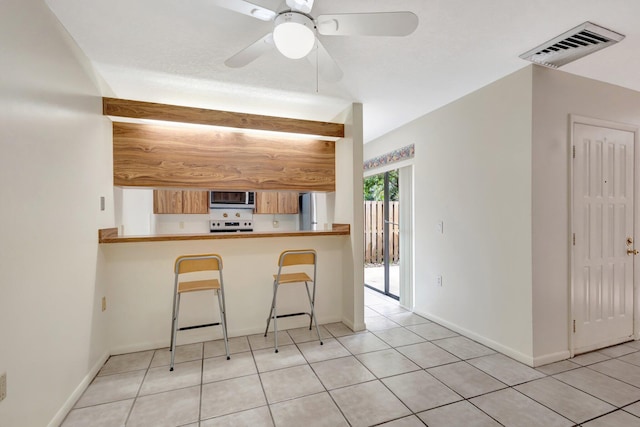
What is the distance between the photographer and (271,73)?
2.54 metres

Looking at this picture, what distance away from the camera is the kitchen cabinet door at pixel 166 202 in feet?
16.0

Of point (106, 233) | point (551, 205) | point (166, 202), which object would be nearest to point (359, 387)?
point (551, 205)

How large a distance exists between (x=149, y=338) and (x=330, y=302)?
187cm

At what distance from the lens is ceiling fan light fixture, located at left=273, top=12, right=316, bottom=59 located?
143 cm

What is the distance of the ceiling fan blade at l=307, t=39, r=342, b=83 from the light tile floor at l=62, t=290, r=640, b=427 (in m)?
2.19

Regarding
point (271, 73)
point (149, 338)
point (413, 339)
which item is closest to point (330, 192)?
point (271, 73)

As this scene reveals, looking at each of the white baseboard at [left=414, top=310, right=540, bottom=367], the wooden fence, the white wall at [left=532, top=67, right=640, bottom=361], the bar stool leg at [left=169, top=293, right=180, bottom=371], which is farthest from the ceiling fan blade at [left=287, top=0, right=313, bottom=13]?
the wooden fence

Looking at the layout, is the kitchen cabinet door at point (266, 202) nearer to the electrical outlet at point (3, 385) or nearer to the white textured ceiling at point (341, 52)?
the white textured ceiling at point (341, 52)

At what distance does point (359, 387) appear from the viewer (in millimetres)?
2135

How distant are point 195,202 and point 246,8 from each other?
416 cm

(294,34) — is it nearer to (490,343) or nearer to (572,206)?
(572,206)

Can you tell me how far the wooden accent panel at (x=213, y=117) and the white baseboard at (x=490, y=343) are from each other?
94.1 inches

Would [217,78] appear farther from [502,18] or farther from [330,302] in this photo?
[330,302]

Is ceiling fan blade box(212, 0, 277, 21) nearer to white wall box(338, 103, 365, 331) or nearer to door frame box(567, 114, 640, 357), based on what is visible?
white wall box(338, 103, 365, 331)
